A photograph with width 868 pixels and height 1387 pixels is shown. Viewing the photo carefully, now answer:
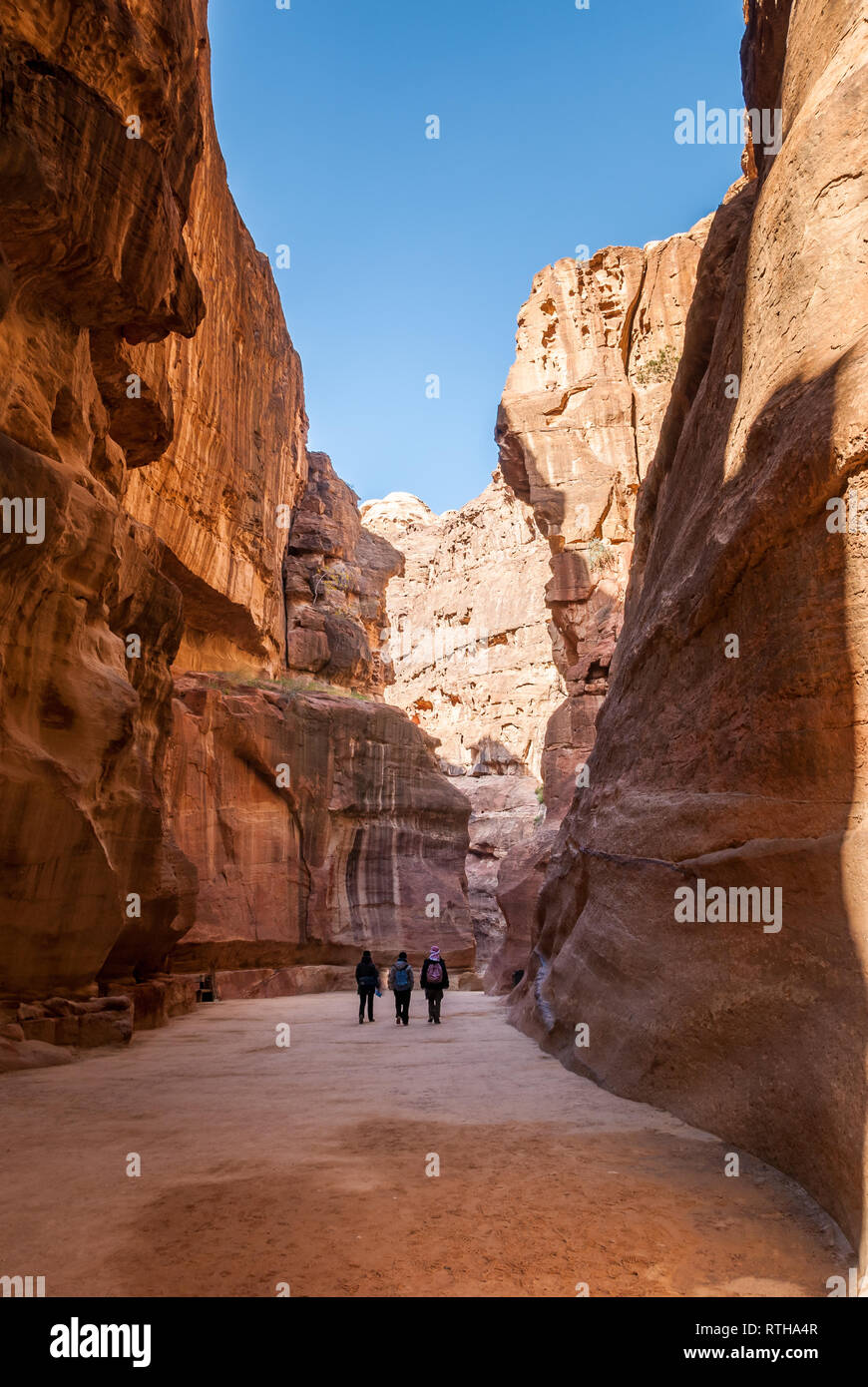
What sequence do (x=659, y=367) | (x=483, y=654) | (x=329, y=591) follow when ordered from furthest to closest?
1. (x=483, y=654)
2. (x=329, y=591)
3. (x=659, y=367)

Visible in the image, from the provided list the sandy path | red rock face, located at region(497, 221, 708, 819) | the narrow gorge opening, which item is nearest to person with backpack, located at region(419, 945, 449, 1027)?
the narrow gorge opening

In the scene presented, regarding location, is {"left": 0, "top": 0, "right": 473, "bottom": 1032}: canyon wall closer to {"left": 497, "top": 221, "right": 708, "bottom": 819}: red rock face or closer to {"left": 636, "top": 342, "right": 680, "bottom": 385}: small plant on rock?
{"left": 497, "top": 221, "right": 708, "bottom": 819}: red rock face

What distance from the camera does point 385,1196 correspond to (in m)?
4.85

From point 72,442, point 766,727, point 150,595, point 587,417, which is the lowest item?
point 766,727

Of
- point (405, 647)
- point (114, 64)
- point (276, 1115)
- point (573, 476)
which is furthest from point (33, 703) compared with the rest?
point (405, 647)

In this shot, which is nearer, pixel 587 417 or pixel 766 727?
pixel 766 727

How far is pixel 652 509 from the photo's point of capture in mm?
14945

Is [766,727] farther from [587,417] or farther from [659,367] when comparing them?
[659,367]

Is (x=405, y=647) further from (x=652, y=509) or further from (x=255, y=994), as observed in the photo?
(x=652, y=509)

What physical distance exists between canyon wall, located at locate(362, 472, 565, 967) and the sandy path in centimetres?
4616

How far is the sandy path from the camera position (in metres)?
3.87

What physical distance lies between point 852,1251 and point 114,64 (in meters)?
14.7

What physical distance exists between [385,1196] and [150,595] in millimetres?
12430

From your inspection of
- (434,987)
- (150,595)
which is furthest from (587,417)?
(434,987)
